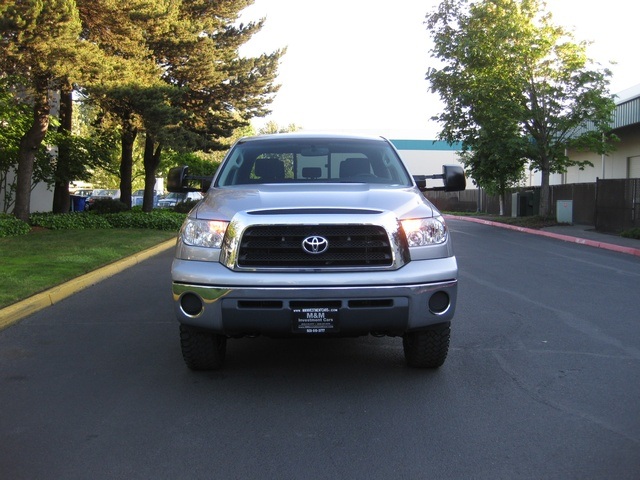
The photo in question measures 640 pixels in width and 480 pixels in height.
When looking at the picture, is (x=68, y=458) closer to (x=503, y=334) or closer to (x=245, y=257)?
(x=245, y=257)

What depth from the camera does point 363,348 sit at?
6.34 meters

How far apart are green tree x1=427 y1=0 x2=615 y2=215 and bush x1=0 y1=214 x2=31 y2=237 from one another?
17868mm

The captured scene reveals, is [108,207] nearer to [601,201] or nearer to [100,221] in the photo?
[100,221]

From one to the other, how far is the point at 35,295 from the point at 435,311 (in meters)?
6.01

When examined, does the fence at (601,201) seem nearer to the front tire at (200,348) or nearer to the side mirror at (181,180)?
the side mirror at (181,180)

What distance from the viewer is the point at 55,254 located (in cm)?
1305

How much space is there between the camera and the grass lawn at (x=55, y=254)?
30.9 ft

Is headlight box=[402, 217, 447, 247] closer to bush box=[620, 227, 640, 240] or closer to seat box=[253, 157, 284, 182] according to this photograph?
seat box=[253, 157, 284, 182]

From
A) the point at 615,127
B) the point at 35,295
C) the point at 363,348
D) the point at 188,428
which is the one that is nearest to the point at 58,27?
the point at 35,295

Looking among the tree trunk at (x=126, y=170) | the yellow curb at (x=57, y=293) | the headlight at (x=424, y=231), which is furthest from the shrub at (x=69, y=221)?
the headlight at (x=424, y=231)

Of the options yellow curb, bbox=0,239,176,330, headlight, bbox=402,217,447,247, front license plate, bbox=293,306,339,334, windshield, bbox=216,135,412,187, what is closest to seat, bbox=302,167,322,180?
windshield, bbox=216,135,412,187

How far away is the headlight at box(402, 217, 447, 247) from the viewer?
4883mm

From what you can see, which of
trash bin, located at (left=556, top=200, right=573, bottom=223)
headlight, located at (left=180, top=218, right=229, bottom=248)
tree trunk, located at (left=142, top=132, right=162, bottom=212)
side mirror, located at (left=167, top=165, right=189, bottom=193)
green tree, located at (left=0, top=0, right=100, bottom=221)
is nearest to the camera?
headlight, located at (left=180, top=218, right=229, bottom=248)

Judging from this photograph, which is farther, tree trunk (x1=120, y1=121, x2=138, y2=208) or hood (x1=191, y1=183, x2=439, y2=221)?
tree trunk (x1=120, y1=121, x2=138, y2=208)
